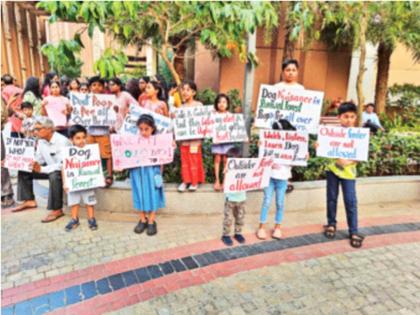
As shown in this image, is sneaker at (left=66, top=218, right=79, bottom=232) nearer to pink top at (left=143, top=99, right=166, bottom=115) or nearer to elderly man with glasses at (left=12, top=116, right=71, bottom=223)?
elderly man with glasses at (left=12, top=116, right=71, bottom=223)

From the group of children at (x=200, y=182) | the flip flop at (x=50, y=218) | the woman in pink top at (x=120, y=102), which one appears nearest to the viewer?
the group of children at (x=200, y=182)

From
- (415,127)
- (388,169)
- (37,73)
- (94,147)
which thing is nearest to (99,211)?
(94,147)

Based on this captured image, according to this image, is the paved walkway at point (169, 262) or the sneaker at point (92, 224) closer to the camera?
the paved walkway at point (169, 262)

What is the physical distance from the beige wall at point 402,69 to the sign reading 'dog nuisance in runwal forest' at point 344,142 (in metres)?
11.6

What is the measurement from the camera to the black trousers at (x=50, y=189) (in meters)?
4.53

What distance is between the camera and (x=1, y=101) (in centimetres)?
646

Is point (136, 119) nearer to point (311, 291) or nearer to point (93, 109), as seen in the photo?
point (93, 109)

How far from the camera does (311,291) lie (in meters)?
3.21

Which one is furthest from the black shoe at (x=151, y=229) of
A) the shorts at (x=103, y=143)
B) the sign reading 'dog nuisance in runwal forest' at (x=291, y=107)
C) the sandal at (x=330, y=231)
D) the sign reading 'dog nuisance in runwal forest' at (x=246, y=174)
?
the sandal at (x=330, y=231)

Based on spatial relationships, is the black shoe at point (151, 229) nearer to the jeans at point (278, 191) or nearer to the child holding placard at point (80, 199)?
the child holding placard at point (80, 199)

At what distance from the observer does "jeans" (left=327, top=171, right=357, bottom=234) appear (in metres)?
4.00

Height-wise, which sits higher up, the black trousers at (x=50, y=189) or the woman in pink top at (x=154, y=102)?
the woman in pink top at (x=154, y=102)

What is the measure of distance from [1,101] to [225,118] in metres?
4.60

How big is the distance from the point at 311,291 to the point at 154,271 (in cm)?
157
